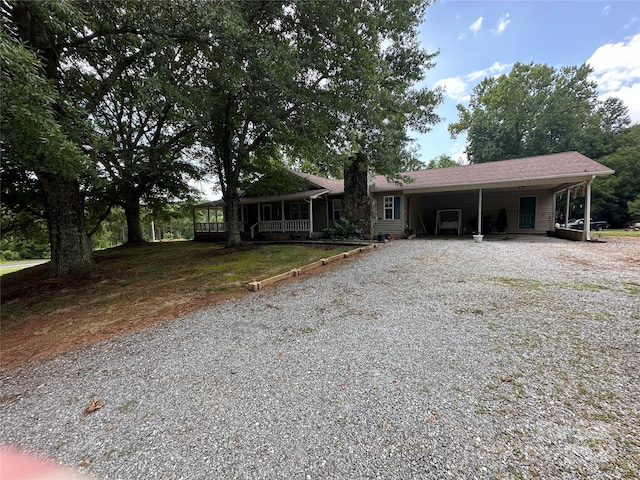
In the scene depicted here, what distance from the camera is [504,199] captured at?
49.0 feet

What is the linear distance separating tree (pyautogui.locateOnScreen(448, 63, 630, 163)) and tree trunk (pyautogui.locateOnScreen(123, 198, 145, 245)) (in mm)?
29288

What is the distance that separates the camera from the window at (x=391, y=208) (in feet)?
46.5

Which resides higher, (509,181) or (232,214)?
(509,181)

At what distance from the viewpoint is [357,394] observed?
2289 millimetres

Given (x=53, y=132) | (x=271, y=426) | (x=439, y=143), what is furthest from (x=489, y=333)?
(x=439, y=143)

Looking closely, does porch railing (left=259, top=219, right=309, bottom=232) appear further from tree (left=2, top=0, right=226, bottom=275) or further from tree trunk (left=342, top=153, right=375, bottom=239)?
tree (left=2, top=0, right=226, bottom=275)

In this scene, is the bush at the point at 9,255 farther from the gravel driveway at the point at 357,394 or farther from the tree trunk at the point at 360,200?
the gravel driveway at the point at 357,394

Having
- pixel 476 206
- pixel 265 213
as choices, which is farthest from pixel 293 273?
pixel 476 206

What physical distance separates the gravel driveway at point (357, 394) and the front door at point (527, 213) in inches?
470

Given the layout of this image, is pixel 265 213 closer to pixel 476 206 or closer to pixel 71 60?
pixel 71 60

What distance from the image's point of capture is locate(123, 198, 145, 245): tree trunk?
1554 cm

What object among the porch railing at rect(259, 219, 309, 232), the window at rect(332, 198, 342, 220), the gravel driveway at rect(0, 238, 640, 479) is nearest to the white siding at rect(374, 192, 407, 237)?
the window at rect(332, 198, 342, 220)

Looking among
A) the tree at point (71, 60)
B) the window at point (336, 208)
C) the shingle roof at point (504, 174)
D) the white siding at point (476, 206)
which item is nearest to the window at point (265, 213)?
the shingle roof at point (504, 174)

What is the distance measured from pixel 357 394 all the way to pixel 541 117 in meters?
34.1
